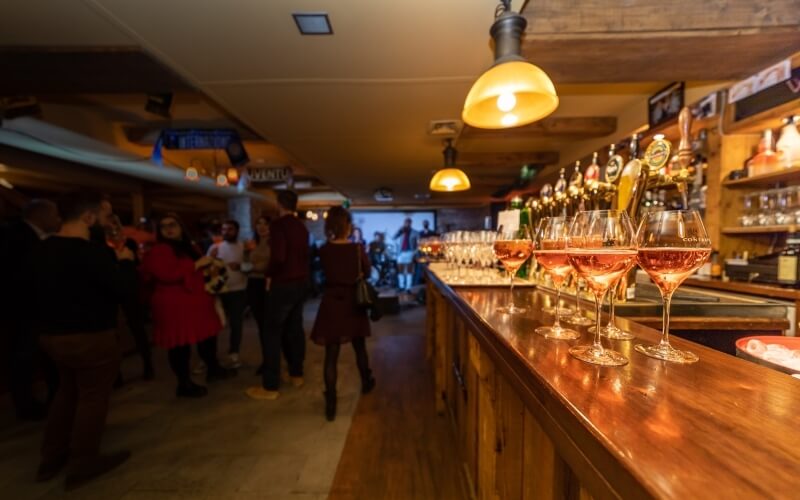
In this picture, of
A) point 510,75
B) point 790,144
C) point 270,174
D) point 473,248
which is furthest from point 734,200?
point 270,174

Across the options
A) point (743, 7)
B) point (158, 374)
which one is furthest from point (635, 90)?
point (158, 374)

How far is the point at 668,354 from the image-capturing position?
68cm

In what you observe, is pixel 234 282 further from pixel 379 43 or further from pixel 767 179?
pixel 767 179

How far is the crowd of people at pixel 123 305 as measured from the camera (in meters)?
1.71

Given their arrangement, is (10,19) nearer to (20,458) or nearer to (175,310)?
(175,310)

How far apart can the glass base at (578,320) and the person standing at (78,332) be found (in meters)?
2.14

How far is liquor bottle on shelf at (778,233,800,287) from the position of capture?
2.16m

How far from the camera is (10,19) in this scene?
6.56 ft

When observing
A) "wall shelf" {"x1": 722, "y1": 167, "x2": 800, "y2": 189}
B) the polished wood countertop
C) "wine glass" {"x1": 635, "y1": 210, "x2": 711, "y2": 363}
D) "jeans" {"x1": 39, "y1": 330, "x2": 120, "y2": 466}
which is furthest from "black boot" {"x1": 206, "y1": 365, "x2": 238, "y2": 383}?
"wall shelf" {"x1": 722, "y1": 167, "x2": 800, "y2": 189}

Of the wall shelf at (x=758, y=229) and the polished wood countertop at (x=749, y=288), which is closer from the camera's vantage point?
the polished wood countertop at (x=749, y=288)

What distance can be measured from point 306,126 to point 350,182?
11.4 feet

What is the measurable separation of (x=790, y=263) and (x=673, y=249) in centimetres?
248

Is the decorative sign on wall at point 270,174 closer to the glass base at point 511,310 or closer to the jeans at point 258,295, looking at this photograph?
the jeans at point 258,295

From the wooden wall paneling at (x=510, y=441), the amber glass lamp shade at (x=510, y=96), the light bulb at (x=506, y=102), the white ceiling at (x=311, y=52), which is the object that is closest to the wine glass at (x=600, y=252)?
the wooden wall paneling at (x=510, y=441)
